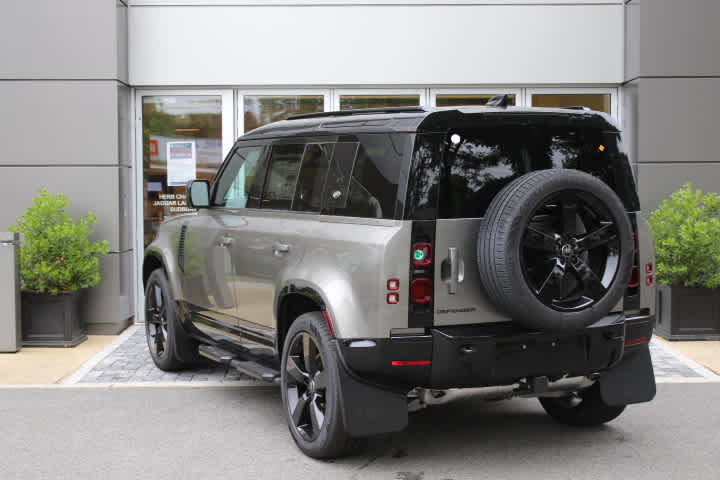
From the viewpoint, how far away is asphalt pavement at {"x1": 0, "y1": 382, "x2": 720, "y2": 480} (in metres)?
5.48

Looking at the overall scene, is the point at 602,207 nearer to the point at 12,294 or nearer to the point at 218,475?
the point at 218,475

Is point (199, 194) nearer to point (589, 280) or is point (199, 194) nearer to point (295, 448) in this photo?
point (295, 448)

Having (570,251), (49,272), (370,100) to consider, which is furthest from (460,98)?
(570,251)

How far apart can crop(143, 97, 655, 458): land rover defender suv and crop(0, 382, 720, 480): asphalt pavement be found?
0.33m

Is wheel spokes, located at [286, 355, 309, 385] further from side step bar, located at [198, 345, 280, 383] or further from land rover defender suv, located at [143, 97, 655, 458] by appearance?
side step bar, located at [198, 345, 280, 383]

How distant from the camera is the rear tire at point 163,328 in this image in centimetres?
800

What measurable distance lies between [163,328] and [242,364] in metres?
1.88

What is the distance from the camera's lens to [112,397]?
7422mm

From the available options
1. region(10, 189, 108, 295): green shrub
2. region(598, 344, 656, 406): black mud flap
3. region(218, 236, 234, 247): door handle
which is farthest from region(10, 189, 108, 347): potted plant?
region(598, 344, 656, 406): black mud flap

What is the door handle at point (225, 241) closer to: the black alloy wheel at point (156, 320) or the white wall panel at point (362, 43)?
the black alloy wheel at point (156, 320)

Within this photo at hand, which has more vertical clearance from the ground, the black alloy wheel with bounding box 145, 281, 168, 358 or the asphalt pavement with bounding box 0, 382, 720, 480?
the black alloy wheel with bounding box 145, 281, 168, 358

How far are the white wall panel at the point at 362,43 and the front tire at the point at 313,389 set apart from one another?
5535mm

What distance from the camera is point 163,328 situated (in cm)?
836

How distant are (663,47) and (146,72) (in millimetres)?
5634
